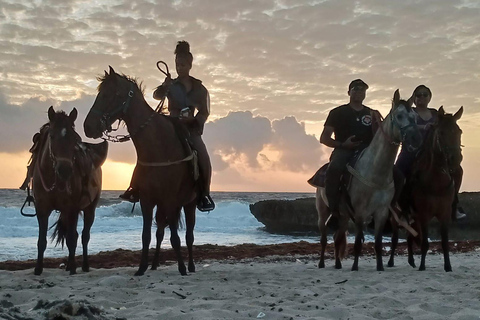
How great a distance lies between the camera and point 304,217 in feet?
75.4

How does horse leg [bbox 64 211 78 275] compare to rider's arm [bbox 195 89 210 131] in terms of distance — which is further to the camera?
rider's arm [bbox 195 89 210 131]

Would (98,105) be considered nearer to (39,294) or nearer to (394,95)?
(39,294)

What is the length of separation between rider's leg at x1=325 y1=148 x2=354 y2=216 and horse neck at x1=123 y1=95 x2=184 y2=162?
2402 mm

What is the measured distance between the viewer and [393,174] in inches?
295

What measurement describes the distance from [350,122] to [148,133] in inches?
126

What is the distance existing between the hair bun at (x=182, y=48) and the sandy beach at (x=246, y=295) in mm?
3280

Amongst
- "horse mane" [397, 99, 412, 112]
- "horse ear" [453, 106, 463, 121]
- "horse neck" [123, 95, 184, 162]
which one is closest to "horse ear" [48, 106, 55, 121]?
"horse neck" [123, 95, 184, 162]

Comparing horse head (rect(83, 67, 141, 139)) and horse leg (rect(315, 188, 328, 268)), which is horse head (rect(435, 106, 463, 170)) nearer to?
horse leg (rect(315, 188, 328, 268))

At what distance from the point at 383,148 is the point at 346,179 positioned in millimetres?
769

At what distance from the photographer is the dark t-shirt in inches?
312

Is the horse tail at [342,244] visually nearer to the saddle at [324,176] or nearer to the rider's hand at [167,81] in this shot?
the saddle at [324,176]

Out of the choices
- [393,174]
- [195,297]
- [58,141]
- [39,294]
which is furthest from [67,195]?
[393,174]

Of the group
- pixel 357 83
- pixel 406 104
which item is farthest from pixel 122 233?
pixel 406 104

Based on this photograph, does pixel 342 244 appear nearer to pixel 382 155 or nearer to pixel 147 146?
pixel 382 155
